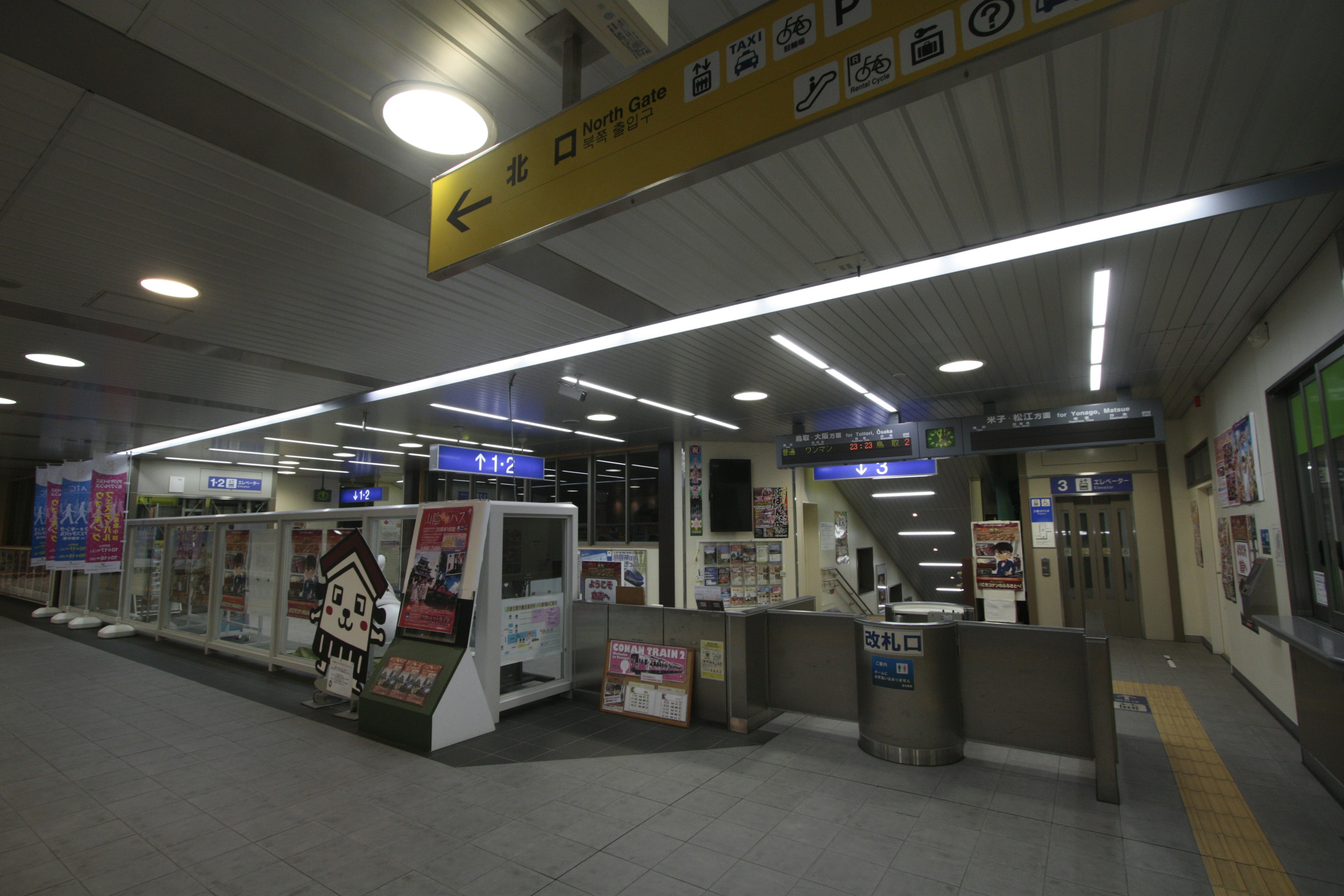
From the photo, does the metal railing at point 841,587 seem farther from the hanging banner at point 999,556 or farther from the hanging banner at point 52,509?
the hanging banner at point 52,509

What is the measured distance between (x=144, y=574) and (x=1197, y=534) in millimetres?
15761

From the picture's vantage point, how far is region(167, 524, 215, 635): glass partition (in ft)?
28.0

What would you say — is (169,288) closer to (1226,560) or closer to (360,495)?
(360,495)

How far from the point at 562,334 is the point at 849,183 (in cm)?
300

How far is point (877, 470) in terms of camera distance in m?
8.91

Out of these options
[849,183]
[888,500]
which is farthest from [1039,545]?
[849,183]

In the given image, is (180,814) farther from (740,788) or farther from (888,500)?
(888,500)

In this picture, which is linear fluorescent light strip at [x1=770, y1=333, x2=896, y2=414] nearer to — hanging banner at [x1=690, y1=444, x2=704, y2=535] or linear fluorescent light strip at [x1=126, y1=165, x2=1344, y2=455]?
Result: linear fluorescent light strip at [x1=126, y1=165, x2=1344, y2=455]

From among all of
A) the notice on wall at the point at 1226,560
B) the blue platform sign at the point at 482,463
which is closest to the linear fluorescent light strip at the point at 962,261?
the blue platform sign at the point at 482,463

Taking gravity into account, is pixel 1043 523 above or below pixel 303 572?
above

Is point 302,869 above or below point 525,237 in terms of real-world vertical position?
below

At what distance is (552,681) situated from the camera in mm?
6102

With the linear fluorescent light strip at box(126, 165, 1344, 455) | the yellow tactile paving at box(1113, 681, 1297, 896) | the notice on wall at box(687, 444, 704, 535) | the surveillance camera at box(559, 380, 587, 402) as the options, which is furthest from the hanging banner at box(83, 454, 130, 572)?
the yellow tactile paving at box(1113, 681, 1297, 896)

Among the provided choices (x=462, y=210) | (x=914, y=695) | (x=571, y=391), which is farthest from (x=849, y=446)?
(x=462, y=210)
